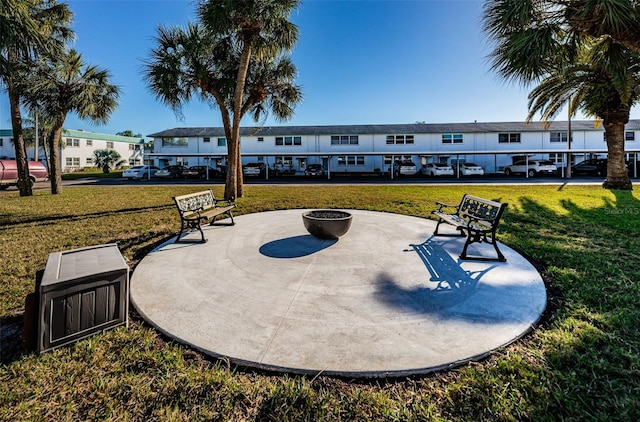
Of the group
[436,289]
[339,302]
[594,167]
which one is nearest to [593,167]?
[594,167]

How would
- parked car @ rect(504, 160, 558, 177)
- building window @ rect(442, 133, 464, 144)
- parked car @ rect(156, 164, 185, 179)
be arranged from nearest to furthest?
parked car @ rect(504, 160, 558, 177)
parked car @ rect(156, 164, 185, 179)
building window @ rect(442, 133, 464, 144)

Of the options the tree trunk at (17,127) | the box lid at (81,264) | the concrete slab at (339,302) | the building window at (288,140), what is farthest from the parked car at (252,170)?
the box lid at (81,264)

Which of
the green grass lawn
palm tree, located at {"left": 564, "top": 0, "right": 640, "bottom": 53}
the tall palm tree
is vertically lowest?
the green grass lawn

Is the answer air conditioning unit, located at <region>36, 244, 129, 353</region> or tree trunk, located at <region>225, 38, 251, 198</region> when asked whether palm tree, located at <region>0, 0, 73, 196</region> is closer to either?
tree trunk, located at <region>225, 38, 251, 198</region>

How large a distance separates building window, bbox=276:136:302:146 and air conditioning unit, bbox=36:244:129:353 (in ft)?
102

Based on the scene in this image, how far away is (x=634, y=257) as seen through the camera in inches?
Answer: 204

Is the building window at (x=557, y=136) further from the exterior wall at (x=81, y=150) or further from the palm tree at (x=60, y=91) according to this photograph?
the exterior wall at (x=81, y=150)

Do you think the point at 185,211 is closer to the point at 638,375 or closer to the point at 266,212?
the point at 266,212

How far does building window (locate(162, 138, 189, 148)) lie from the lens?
112ft

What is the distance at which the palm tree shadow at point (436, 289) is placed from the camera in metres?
3.52

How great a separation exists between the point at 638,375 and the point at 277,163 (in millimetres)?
33677

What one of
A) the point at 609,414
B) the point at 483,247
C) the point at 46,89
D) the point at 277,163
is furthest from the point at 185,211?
the point at 277,163

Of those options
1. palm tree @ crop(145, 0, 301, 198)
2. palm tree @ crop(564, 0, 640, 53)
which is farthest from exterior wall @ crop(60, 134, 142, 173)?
palm tree @ crop(564, 0, 640, 53)

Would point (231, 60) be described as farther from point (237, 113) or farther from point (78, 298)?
point (78, 298)
